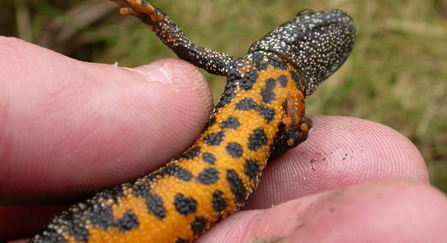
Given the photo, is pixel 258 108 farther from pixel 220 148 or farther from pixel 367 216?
pixel 367 216

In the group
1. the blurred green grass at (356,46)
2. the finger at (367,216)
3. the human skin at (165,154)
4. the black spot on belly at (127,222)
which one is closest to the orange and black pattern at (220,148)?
the black spot on belly at (127,222)

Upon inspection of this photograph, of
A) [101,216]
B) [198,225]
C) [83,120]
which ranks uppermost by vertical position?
[83,120]

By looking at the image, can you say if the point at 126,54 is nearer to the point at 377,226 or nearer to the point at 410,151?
the point at 410,151

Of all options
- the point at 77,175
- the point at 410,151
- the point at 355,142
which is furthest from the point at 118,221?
the point at 410,151

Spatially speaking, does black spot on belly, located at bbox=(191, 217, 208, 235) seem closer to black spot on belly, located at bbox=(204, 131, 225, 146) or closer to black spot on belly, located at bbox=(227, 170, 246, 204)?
black spot on belly, located at bbox=(227, 170, 246, 204)

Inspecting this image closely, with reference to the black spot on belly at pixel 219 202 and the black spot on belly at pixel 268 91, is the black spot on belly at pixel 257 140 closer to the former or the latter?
the black spot on belly at pixel 268 91

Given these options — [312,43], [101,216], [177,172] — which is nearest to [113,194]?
[101,216]
